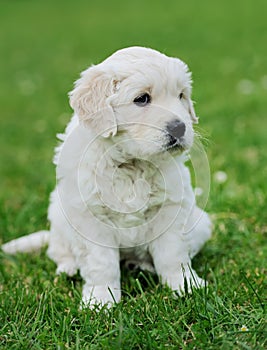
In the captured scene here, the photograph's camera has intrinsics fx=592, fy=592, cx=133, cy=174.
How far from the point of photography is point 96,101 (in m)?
3.08

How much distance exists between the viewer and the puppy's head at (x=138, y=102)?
2.97m

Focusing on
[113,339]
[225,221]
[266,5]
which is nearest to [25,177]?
[225,221]

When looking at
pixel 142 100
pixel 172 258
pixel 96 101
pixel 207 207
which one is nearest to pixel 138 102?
pixel 142 100

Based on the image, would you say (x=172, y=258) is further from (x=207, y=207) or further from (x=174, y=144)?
(x=207, y=207)

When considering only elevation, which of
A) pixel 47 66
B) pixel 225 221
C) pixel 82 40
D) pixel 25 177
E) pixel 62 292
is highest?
pixel 82 40

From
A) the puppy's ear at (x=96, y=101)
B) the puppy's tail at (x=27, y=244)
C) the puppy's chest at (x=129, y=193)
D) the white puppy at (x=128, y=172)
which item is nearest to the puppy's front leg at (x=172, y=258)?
the white puppy at (x=128, y=172)

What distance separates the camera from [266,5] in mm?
15633

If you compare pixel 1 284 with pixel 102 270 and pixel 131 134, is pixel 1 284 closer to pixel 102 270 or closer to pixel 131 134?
pixel 102 270

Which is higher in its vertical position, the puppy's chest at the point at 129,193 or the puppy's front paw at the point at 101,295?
the puppy's chest at the point at 129,193

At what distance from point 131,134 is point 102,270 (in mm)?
803

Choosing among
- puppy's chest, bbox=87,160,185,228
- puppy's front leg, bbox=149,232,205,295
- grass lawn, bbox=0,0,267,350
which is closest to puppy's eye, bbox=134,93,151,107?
puppy's chest, bbox=87,160,185,228

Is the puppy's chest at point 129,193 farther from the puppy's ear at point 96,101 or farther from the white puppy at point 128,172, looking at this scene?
the puppy's ear at point 96,101

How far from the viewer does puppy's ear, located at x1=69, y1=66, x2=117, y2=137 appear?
3053 mm

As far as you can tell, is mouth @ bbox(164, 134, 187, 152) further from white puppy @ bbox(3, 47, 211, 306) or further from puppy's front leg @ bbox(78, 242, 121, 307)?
puppy's front leg @ bbox(78, 242, 121, 307)
